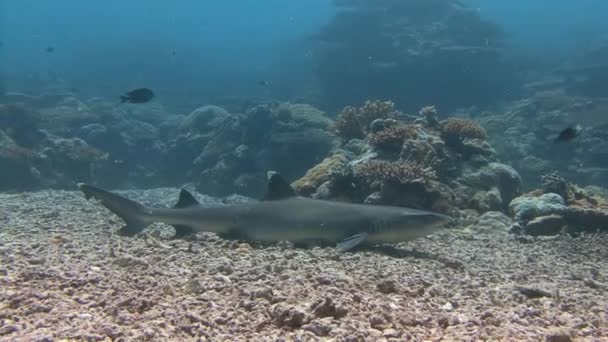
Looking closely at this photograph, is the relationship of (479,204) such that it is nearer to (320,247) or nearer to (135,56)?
(320,247)

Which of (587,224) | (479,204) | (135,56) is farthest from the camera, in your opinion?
(135,56)

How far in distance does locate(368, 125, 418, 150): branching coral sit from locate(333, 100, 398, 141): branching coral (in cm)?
293

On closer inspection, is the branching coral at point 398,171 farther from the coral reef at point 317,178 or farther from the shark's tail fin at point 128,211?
the shark's tail fin at point 128,211

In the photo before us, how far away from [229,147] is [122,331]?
17.6 metres

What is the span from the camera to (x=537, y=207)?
9.35 metres

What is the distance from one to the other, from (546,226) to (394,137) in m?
3.83

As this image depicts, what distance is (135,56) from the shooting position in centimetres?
7650

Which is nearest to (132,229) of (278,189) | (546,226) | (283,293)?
(278,189)

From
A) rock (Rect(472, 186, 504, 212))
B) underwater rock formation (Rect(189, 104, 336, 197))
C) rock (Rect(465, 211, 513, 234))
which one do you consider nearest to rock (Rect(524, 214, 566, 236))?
rock (Rect(465, 211, 513, 234))

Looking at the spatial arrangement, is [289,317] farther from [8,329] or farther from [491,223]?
[491,223]

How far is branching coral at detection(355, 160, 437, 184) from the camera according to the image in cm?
948

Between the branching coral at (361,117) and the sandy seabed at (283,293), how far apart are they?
301 inches

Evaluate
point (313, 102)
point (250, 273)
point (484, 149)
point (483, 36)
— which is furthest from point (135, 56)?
point (250, 273)

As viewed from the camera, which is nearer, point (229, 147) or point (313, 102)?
point (229, 147)
